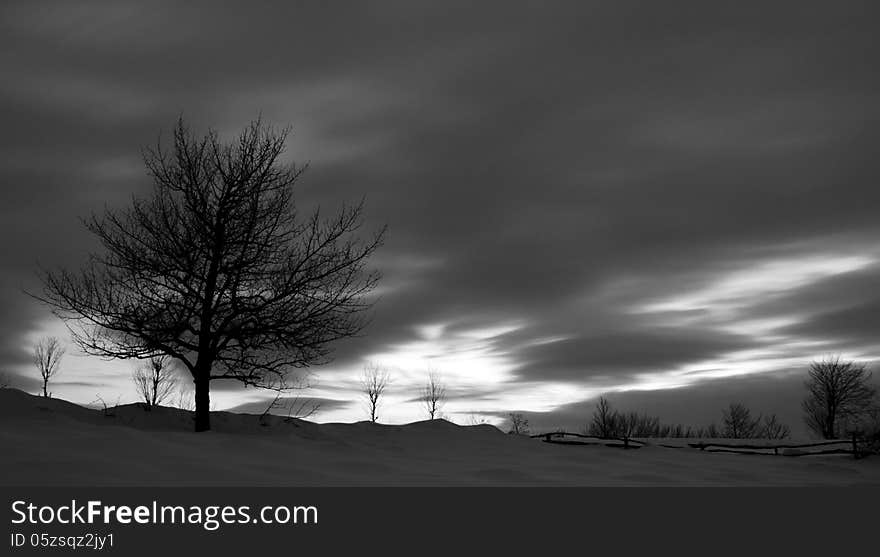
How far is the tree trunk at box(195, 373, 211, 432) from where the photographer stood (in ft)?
63.0

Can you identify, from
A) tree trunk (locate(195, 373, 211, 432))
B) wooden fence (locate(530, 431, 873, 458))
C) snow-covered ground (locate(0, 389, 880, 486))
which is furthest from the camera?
wooden fence (locate(530, 431, 873, 458))

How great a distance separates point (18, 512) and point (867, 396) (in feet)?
223

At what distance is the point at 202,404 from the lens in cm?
1931

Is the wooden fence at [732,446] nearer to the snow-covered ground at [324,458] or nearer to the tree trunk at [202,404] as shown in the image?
the snow-covered ground at [324,458]

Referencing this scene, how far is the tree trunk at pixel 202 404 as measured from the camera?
63.0ft

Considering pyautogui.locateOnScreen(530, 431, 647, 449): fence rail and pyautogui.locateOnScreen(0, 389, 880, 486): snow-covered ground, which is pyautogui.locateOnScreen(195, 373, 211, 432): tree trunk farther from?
pyautogui.locateOnScreen(530, 431, 647, 449): fence rail

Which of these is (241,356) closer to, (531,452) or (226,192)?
(226,192)

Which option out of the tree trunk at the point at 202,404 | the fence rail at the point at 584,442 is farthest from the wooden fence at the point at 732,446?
the tree trunk at the point at 202,404

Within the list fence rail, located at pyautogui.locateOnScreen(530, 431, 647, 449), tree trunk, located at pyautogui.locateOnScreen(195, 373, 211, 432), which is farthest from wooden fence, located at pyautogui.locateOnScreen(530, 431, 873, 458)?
tree trunk, located at pyautogui.locateOnScreen(195, 373, 211, 432)

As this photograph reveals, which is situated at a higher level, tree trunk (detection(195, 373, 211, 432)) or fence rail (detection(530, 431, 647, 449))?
tree trunk (detection(195, 373, 211, 432))

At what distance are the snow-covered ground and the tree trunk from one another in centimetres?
89

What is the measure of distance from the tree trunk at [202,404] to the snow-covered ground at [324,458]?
886 millimetres

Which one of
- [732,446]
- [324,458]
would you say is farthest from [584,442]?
[324,458]

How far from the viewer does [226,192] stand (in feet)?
66.6
